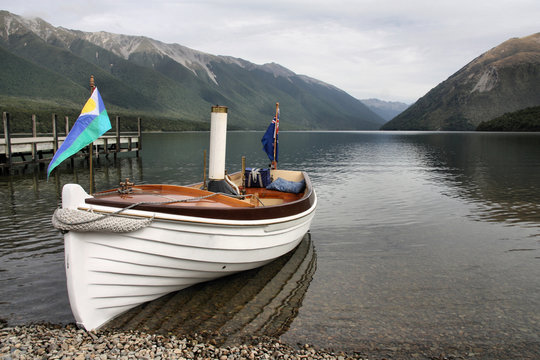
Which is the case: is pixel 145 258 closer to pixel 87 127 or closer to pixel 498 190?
pixel 87 127

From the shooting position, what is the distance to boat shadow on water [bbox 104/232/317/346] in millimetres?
7109

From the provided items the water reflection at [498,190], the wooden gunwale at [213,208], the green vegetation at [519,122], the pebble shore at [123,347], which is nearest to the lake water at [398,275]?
the water reflection at [498,190]

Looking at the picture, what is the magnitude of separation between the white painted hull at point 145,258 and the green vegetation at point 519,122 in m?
153

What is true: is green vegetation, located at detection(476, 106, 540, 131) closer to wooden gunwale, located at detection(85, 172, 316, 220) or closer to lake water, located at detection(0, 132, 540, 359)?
lake water, located at detection(0, 132, 540, 359)

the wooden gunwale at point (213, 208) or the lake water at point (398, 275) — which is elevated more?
the wooden gunwale at point (213, 208)

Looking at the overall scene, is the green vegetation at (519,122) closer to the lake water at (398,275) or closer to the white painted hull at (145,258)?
the lake water at (398,275)

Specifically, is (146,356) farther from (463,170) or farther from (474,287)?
(463,170)

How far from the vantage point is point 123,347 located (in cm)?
629

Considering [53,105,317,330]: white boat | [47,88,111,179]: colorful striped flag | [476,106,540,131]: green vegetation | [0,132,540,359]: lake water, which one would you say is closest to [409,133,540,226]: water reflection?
[0,132,540,359]: lake water

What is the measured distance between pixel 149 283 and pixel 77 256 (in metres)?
1.51

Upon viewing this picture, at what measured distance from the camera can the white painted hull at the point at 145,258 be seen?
21.1 feet

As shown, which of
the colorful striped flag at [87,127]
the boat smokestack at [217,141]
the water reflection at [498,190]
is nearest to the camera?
the colorful striped flag at [87,127]

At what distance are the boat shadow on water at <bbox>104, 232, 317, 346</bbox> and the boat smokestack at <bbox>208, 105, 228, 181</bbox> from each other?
2651 millimetres

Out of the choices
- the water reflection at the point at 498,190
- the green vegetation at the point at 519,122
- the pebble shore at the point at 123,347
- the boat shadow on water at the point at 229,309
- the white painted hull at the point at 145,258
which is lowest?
the boat shadow on water at the point at 229,309
